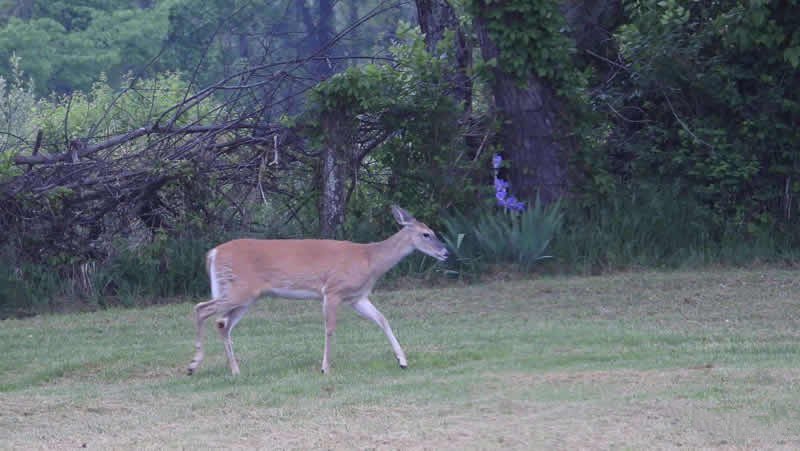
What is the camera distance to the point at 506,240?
14.8m

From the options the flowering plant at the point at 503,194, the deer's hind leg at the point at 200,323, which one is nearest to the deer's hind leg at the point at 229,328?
the deer's hind leg at the point at 200,323

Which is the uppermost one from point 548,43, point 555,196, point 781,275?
point 548,43

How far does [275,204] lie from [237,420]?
8036 mm

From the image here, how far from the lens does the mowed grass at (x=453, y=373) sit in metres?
7.57

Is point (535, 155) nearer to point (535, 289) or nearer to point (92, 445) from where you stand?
point (535, 289)

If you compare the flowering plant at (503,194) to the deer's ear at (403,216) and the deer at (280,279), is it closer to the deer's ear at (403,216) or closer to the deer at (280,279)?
the deer's ear at (403,216)

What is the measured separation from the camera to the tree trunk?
15.8 meters

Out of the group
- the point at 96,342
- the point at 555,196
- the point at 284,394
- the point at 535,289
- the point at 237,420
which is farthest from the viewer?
the point at 555,196

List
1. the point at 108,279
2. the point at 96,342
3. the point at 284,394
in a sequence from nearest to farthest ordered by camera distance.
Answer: the point at 284,394
the point at 96,342
the point at 108,279

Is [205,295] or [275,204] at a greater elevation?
[275,204]

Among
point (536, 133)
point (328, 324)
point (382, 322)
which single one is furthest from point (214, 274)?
point (536, 133)

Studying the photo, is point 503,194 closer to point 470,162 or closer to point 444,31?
point 470,162

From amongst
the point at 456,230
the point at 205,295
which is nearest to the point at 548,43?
the point at 456,230

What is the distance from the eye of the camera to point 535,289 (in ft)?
44.8
